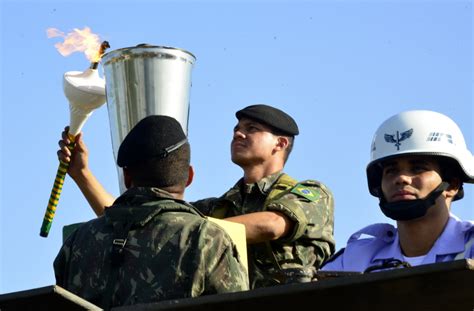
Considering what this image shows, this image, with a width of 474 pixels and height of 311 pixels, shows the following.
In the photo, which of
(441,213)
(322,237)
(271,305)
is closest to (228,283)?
(271,305)

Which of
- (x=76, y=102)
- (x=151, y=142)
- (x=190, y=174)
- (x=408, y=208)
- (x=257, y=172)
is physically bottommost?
(x=408, y=208)

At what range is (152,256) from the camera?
5395 millimetres

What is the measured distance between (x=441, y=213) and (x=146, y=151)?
2.15 metres

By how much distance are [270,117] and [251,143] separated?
0.89ft

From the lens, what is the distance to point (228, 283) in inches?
208

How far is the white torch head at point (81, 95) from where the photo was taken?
8.98 meters

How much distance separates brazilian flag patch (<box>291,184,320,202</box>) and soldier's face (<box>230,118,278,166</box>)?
502mm

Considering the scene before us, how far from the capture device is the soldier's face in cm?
875

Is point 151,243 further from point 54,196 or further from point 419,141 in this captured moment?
point 54,196

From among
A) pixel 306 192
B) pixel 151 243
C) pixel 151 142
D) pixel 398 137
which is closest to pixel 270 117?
pixel 306 192

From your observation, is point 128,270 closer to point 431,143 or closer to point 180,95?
point 431,143

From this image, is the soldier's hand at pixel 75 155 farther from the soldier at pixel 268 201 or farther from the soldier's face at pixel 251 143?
the soldier's face at pixel 251 143

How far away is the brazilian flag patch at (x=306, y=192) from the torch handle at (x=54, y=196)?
5.79 feet

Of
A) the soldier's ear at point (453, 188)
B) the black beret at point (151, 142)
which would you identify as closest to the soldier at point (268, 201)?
the soldier's ear at point (453, 188)
